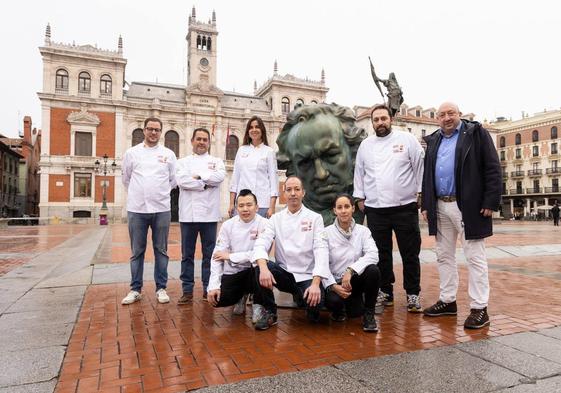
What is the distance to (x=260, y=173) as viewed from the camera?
165 inches

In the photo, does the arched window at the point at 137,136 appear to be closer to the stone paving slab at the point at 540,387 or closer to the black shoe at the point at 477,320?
the black shoe at the point at 477,320

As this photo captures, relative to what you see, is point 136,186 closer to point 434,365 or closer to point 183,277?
point 183,277

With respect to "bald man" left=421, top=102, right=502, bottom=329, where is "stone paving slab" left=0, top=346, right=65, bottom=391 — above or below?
below

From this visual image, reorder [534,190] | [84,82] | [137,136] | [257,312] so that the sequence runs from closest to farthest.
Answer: [257,312]
[84,82]
[137,136]
[534,190]

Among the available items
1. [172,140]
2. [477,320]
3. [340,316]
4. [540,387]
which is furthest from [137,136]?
[540,387]

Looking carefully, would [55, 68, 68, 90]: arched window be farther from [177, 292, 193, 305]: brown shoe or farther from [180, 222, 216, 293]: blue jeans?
[177, 292, 193, 305]: brown shoe

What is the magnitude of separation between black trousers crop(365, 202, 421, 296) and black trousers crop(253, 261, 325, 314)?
0.87 m

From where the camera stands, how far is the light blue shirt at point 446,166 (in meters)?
3.46

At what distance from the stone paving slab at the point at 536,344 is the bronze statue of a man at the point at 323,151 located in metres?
1.77

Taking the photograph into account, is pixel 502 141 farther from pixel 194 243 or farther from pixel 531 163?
pixel 194 243

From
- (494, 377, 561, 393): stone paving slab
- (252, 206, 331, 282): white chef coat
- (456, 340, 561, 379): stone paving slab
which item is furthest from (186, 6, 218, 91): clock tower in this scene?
(494, 377, 561, 393): stone paving slab

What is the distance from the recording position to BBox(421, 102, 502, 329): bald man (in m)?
3.26

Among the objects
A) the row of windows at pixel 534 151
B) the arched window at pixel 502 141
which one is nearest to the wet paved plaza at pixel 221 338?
the row of windows at pixel 534 151

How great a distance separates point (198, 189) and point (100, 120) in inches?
1335
